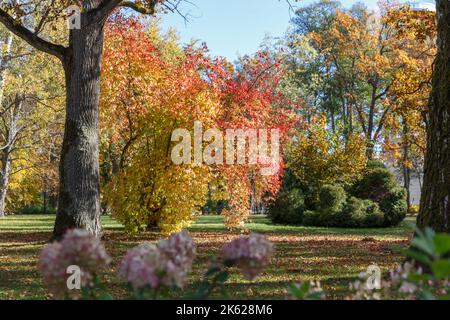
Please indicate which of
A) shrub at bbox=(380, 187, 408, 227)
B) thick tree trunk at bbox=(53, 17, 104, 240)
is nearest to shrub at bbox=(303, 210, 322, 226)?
shrub at bbox=(380, 187, 408, 227)

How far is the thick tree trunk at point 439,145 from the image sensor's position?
575 centimetres

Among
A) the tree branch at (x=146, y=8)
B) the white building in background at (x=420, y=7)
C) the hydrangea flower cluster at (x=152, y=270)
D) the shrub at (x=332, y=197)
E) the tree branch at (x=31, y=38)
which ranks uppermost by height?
the white building in background at (x=420, y=7)

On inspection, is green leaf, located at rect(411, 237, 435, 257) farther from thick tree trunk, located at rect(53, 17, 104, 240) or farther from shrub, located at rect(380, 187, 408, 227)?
shrub, located at rect(380, 187, 408, 227)

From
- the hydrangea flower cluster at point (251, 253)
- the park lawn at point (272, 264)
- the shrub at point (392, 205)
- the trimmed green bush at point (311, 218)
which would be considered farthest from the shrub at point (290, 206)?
the hydrangea flower cluster at point (251, 253)

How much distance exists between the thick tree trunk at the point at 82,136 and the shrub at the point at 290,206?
11.8 m

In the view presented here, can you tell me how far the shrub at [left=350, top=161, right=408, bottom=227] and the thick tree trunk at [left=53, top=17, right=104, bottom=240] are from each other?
548 inches

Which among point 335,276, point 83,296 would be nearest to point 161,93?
point 335,276

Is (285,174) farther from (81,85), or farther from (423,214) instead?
(423,214)

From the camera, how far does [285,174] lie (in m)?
21.3

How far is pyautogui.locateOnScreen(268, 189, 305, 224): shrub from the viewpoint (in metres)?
20.9

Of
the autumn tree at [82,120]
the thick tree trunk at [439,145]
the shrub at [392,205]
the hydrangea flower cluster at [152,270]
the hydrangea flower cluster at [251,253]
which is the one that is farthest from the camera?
the shrub at [392,205]

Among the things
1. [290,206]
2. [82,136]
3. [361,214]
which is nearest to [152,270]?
[82,136]

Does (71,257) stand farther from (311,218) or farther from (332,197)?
(311,218)

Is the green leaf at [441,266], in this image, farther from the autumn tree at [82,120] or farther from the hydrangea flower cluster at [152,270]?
the autumn tree at [82,120]
